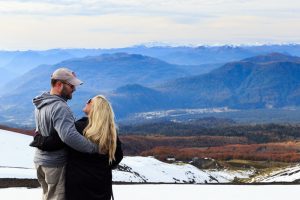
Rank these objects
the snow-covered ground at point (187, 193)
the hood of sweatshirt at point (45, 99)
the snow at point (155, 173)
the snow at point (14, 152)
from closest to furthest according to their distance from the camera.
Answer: the hood of sweatshirt at point (45, 99)
the snow-covered ground at point (187, 193)
the snow at point (14, 152)
the snow at point (155, 173)

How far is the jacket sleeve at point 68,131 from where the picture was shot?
7.71 metres

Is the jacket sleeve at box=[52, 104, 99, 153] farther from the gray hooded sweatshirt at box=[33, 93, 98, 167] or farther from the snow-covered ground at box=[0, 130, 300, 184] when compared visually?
the snow-covered ground at box=[0, 130, 300, 184]

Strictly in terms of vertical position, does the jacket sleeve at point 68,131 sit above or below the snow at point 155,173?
above

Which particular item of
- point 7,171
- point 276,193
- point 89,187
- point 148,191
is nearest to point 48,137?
point 89,187

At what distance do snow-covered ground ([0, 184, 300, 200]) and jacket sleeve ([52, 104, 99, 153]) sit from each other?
10136mm

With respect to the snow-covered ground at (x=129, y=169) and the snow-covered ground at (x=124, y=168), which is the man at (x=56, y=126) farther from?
the snow-covered ground at (x=124, y=168)

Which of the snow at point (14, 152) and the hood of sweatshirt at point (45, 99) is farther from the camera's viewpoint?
the snow at point (14, 152)

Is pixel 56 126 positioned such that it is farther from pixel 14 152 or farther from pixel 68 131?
pixel 14 152

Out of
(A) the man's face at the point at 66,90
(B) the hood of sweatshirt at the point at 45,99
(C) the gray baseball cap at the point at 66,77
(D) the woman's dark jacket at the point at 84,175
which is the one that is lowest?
(D) the woman's dark jacket at the point at 84,175

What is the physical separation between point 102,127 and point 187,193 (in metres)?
12.0

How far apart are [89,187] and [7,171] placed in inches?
1130

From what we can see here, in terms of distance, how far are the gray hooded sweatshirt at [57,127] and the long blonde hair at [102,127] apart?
0.39ft

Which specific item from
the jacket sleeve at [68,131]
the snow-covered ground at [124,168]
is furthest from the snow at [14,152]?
the jacket sleeve at [68,131]

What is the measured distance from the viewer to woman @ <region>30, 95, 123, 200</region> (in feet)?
25.7
